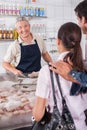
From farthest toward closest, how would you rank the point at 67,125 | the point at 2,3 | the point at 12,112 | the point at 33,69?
the point at 2,3 → the point at 33,69 → the point at 12,112 → the point at 67,125

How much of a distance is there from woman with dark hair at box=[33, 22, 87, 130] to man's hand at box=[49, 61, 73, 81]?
0.07ft

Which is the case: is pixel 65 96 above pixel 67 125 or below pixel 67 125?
above

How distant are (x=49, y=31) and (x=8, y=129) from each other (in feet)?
11.3

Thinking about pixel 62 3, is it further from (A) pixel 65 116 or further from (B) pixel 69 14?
(A) pixel 65 116

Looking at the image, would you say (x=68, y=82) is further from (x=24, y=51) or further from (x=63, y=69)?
(x=24, y=51)

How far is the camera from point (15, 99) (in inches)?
67.6

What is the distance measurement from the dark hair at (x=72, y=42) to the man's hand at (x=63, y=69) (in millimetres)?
33

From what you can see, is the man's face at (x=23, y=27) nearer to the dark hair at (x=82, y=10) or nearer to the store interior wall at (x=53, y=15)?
the dark hair at (x=82, y=10)

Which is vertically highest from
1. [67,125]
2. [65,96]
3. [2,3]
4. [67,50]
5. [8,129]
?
[2,3]

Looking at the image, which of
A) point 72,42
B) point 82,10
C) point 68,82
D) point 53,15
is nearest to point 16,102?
point 68,82

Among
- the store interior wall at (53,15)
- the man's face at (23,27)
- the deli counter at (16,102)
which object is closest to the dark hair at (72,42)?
the deli counter at (16,102)

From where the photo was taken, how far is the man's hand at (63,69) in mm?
1202

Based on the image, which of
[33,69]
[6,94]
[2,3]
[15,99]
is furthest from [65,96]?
[2,3]

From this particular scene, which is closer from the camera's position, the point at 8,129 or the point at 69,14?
the point at 8,129
